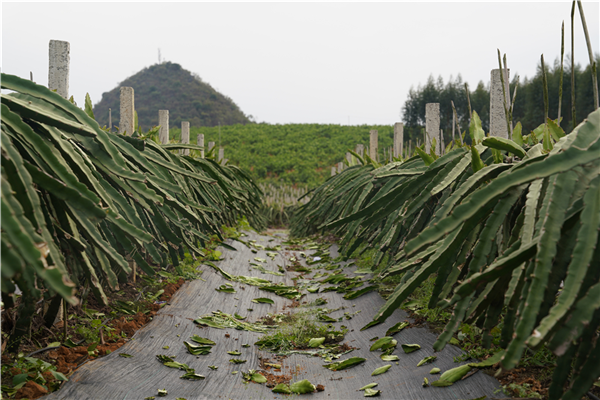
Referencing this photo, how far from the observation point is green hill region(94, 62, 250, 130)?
3784cm

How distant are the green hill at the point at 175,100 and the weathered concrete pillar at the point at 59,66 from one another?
1278 inches

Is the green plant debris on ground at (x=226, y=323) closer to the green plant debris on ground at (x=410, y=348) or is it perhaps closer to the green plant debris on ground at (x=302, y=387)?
the green plant debris on ground at (x=302, y=387)

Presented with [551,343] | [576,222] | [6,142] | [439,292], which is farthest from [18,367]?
[576,222]

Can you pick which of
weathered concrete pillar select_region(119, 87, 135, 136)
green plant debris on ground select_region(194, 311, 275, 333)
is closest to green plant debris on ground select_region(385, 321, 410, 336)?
green plant debris on ground select_region(194, 311, 275, 333)

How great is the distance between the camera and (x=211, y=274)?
3508 millimetres

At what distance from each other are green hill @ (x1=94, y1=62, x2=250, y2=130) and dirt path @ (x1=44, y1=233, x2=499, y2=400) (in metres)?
33.5

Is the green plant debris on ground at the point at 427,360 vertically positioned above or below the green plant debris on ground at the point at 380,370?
above

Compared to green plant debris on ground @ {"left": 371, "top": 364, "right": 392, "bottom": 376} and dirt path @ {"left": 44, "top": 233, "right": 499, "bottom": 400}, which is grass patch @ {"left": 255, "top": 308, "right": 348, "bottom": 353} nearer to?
dirt path @ {"left": 44, "top": 233, "right": 499, "bottom": 400}

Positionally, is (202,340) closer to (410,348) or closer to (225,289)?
(225,289)

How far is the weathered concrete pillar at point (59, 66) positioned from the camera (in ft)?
8.95

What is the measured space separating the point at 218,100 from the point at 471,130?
143ft

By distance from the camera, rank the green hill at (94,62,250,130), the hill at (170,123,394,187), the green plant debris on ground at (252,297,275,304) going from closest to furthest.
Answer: the green plant debris on ground at (252,297,275,304), the hill at (170,123,394,187), the green hill at (94,62,250,130)

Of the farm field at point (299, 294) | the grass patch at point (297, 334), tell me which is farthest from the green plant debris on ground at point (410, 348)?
the grass patch at point (297, 334)

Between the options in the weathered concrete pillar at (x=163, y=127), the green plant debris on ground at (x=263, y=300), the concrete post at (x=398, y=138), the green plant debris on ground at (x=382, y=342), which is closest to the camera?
the green plant debris on ground at (x=382, y=342)
